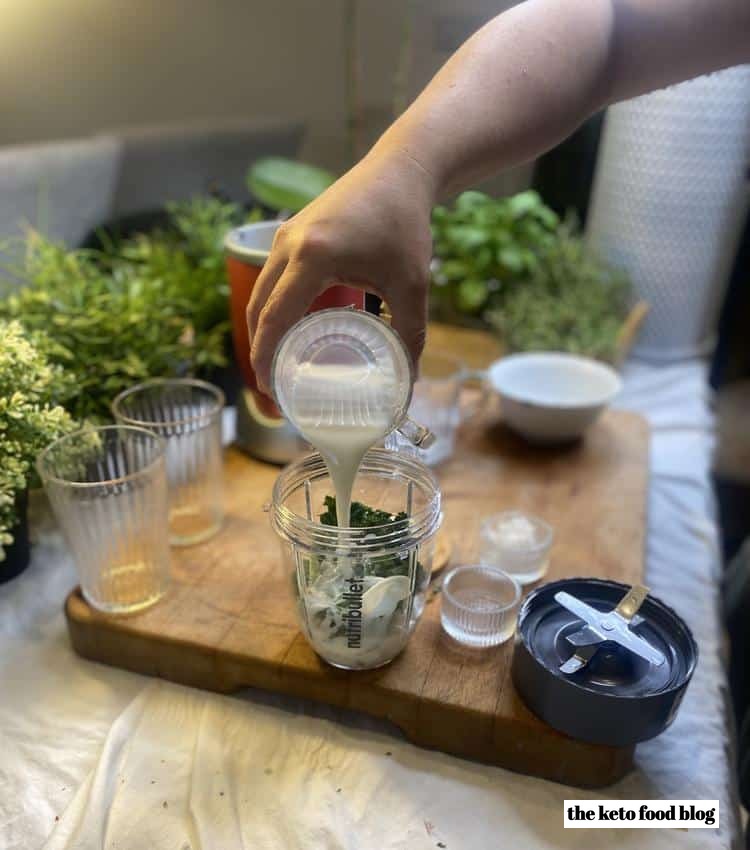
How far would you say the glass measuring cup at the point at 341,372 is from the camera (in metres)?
0.44

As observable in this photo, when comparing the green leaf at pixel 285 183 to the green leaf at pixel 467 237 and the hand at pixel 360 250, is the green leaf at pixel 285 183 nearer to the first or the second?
the green leaf at pixel 467 237

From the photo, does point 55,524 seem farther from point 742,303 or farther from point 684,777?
point 742,303

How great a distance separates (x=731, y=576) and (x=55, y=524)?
0.79m

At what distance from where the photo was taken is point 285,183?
1003 mm

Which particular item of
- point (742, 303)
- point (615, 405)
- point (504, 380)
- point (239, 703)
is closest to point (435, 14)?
point (504, 380)

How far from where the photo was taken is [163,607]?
0.58 metres

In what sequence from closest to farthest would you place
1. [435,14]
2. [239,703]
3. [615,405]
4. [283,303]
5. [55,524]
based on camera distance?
1. [283,303]
2. [239,703]
3. [55,524]
4. [435,14]
5. [615,405]

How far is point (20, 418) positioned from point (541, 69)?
0.47 metres

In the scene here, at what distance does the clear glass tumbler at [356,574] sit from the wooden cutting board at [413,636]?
0.03 meters

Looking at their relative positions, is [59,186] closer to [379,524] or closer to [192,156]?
[192,156]

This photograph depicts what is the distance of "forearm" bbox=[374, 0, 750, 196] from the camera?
1.60ft

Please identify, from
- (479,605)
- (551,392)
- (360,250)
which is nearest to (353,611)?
(479,605)

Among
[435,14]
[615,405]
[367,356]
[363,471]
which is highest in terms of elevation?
[435,14]

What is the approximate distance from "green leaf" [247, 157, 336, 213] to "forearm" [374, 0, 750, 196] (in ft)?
1.62
